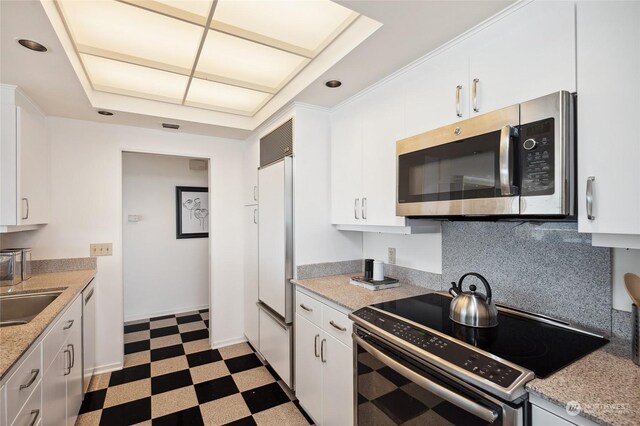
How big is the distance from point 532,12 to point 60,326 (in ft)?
8.81

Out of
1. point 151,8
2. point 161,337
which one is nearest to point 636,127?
point 151,8

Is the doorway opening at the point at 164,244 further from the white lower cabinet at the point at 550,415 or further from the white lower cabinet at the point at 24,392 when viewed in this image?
the white lower cabinet at the point at 550,415

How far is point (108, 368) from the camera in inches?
106

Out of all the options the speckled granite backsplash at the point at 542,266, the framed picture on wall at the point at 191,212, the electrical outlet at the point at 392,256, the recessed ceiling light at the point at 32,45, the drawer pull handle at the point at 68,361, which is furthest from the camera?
the framed picture on wall at the point at 191,212

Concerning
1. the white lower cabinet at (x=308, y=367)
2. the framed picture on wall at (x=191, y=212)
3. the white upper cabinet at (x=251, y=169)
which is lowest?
the white lower cabinet at (x=308, y=367)

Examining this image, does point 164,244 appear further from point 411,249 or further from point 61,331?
point 411,249

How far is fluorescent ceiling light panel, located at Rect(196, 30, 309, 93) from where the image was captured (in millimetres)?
1801

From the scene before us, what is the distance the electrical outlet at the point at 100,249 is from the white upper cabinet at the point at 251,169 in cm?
130

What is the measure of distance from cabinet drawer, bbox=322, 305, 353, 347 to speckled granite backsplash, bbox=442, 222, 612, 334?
0.71m

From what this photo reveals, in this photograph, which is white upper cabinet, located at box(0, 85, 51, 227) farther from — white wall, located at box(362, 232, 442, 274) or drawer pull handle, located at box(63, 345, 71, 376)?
white wall, located at box(362, 232, 442, 274)

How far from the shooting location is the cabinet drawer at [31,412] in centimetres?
114

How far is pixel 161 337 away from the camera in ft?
11.0

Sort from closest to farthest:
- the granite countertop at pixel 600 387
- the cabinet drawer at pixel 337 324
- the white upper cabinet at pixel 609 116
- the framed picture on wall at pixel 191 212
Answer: the granite countertop at pixel 600 387 → the white upper cabinet at pixel 609 116 → the cabinet drawer at pixel 337 324 → the framed picture on wall at pixel 191 212

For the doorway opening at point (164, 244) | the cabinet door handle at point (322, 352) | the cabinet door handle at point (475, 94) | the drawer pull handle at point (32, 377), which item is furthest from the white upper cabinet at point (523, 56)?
the doorway opening at point (164, 244)
